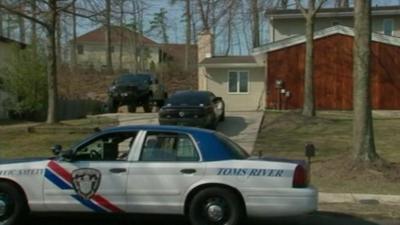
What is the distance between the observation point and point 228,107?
37.5m

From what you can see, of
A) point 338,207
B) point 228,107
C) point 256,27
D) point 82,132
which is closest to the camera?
point 338,207

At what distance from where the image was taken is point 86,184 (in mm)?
9281

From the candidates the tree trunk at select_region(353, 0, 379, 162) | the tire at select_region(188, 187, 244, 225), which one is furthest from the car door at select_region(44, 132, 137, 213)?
the tree trunk at select_region(353, 0, 379, 162)

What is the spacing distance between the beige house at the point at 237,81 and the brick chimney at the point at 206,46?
10.5 ft

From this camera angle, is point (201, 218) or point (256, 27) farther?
point (256, 27)

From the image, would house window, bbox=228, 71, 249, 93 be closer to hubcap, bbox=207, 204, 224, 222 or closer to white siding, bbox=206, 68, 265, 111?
white siding, bbox=206, 68, 265, 111

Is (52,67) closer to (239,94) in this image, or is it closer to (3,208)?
(239,94)

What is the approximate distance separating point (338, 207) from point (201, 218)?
3646 mm

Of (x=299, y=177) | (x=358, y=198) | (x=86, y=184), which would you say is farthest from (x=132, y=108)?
(x=299, y=177)

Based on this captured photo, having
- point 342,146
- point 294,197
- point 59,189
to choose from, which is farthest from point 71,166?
point 342,146

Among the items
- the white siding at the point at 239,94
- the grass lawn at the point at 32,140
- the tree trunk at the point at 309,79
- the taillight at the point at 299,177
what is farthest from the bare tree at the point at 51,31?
the taillight at the point at 299,177

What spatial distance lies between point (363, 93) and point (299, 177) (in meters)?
7.27

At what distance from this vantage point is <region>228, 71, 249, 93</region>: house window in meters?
37.5

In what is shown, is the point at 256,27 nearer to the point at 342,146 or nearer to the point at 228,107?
the point at 228,107
